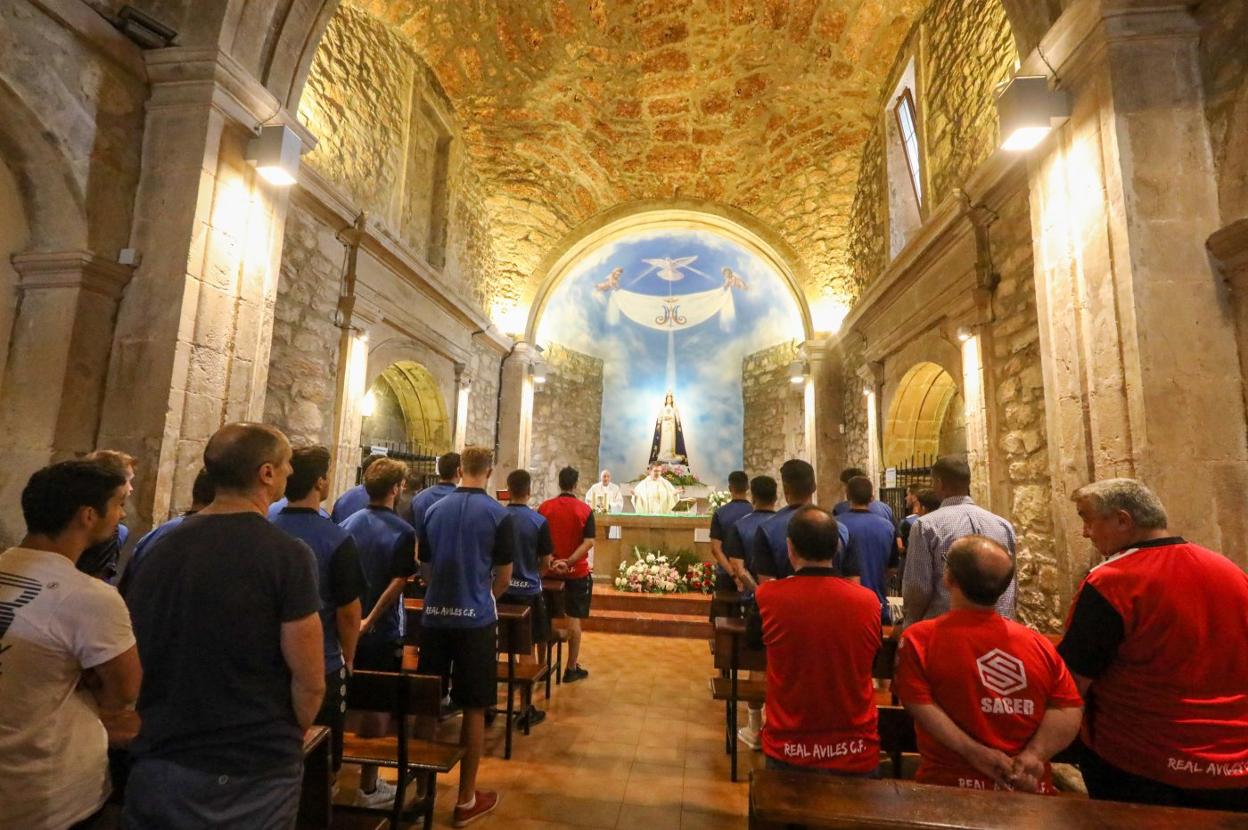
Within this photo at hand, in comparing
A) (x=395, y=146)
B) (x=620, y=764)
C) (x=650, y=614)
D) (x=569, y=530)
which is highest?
(x=395, y=146)

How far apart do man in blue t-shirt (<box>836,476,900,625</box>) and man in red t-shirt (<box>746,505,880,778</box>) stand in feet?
6.12

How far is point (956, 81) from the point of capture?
6.08m

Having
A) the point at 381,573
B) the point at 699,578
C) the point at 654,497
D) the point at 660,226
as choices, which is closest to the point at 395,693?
the point at 381,573

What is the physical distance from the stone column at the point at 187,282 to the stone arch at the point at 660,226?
24.9 ft

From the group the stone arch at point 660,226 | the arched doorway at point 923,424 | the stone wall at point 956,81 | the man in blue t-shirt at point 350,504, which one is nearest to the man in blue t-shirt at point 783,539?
the man in blue t-shirt at point 350,504

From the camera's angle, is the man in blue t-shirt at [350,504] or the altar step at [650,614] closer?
the man in blue t-shirt at [350,504]

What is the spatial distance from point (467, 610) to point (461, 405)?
691cm

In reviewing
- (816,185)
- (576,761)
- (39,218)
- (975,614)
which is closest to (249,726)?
(975,614)

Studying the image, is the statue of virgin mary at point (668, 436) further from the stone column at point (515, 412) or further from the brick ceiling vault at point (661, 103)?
the brick ceiling vault at point (661, 103)

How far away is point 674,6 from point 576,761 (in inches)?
332

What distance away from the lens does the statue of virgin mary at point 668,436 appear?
15.2 meters

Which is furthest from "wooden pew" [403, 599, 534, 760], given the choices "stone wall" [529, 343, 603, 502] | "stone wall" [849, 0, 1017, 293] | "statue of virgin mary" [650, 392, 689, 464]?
"statue of virgin mary" [650, 392, 689, 464]

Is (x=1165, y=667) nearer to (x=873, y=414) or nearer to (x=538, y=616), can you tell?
(x=538, y=616)

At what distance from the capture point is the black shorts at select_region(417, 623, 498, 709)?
306 centimetres
